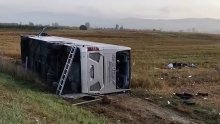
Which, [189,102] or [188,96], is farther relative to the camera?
[188,96]

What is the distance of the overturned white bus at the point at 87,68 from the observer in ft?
53.0

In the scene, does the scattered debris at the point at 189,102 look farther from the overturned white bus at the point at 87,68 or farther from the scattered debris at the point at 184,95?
the overturned white bus at the point at 87,68

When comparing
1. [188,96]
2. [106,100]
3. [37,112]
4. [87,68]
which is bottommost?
[188,96]

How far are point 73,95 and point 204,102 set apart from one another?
4.31 meters

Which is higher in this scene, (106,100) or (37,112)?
(37,112)

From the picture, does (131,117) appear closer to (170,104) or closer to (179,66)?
(170,104)

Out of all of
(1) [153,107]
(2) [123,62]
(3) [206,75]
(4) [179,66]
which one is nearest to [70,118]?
(1) [153,107]

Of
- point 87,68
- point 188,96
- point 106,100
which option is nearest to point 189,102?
point 188,96

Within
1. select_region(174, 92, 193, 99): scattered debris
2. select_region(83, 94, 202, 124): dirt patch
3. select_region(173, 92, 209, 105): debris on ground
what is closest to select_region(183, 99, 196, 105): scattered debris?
select_region(173, 92, 209, 105): debris on ground

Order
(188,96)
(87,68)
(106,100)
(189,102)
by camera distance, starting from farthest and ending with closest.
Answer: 1. (188,96)
2. (87,68)
3. (189,102)
4. (106,100)

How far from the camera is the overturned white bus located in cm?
1614

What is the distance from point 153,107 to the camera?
48.8 ft

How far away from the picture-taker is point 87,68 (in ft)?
52.7

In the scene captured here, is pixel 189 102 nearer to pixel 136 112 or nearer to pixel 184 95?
pixel 184 95
